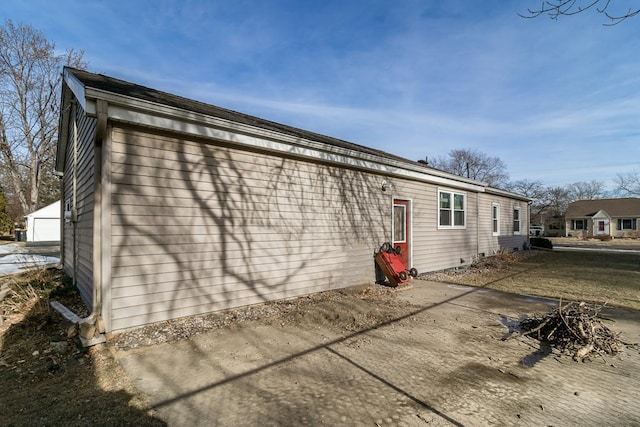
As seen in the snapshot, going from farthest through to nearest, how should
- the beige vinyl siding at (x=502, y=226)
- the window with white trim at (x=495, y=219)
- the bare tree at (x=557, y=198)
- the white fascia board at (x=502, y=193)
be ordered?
the bare tree at (x=557, y=198) < the window with white trim at (x=495, y=219) < the white fascia board at (x=502, y=193) < the beige vinyl siding at (x=502, y=226)

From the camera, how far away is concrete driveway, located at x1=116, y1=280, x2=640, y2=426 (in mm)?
2535

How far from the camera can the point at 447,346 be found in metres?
4.02

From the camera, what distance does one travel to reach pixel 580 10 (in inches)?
A: 132

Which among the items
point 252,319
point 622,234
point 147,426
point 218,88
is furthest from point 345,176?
point 622,234

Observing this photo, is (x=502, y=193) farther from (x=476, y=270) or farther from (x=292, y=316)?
(x=292, y=316)

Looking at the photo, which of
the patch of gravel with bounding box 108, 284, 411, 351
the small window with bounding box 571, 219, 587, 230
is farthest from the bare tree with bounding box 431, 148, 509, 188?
the patch of gravel with bounding box 108, 284, 411, 351

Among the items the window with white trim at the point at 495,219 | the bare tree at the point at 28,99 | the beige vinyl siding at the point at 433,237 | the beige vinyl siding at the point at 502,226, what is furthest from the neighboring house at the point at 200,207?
the bare tree at the point at 28,99

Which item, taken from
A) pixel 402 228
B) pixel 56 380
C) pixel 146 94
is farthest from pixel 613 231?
pixel 56 380

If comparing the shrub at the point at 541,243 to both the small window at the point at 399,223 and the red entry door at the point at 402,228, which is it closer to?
the red entry door at the point at 402,228

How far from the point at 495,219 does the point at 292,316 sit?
42.9ft

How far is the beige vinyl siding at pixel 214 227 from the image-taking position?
424 cm

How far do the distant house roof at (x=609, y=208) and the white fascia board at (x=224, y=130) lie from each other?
42132 mm

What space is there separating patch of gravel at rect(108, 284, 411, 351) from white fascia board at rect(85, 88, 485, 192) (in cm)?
282

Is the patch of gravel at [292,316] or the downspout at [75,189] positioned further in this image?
the downspout at [75,189]
